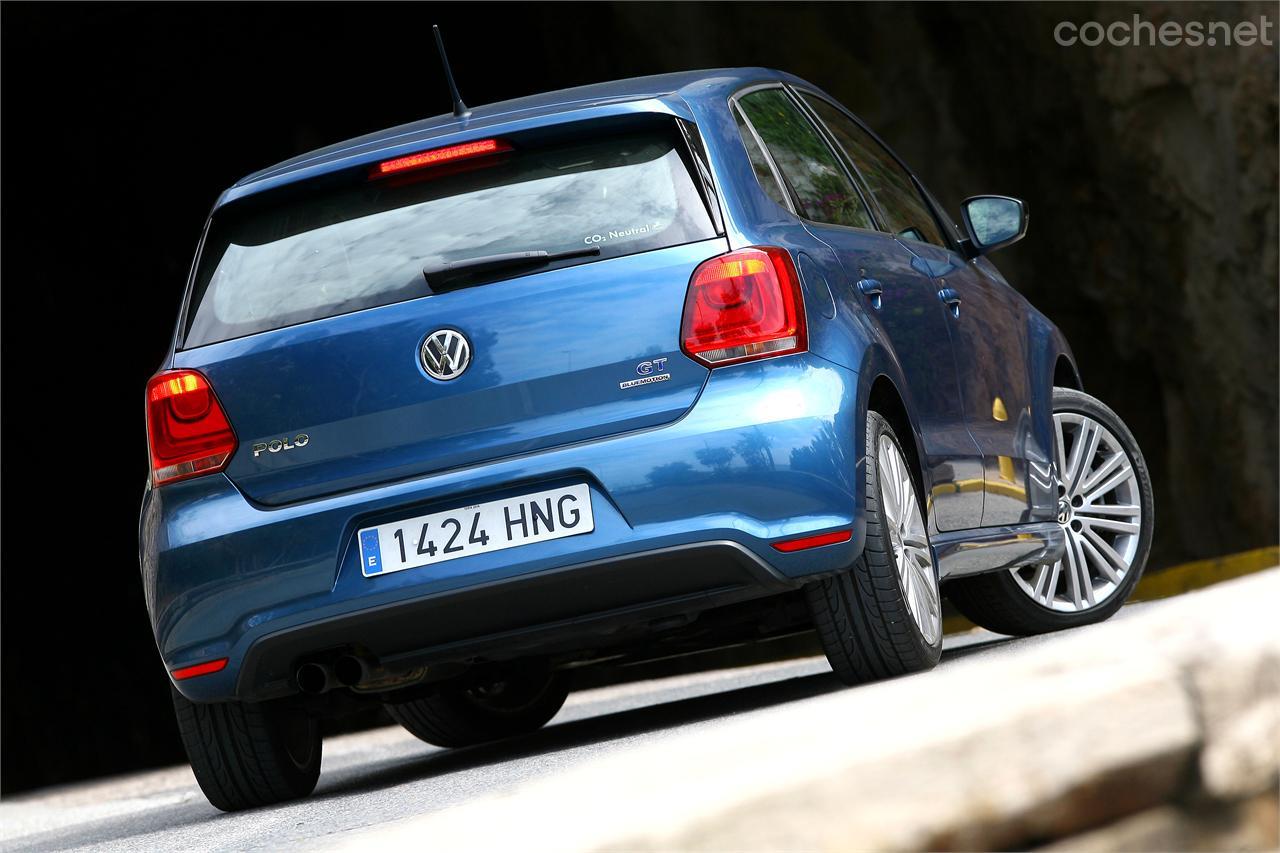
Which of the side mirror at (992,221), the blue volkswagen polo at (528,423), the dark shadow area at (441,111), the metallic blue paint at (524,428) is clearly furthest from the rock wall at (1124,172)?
the metallic blue paint at (524,428)

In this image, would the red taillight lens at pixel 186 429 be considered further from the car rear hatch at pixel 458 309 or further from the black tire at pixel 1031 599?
the black tire at pixel 1031 599

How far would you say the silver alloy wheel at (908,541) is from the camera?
4.69 meters

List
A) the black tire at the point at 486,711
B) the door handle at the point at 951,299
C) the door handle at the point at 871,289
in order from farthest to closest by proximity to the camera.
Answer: the black tire at the point at 486,711 → the door handle at the point at 951,299 → the door handle at the point at 871,289

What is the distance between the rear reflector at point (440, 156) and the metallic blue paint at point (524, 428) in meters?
0.03

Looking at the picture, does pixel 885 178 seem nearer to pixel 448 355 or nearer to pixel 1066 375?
pixel 1066 375

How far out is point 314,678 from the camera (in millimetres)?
4707

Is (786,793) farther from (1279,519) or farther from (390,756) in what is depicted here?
(1279,519)

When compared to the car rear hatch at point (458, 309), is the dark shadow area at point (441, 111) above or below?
below

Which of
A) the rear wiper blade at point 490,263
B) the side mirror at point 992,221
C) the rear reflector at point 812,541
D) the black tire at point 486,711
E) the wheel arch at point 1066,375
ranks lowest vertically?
the black tire at point 486,711

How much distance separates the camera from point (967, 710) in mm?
2113

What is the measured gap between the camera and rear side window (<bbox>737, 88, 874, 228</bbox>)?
511cm

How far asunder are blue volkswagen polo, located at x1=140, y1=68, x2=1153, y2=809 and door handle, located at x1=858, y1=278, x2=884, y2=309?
12mm

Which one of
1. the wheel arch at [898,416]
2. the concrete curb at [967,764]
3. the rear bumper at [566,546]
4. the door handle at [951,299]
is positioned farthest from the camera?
the door handle at [951,299]

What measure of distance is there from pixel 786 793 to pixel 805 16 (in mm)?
12903
